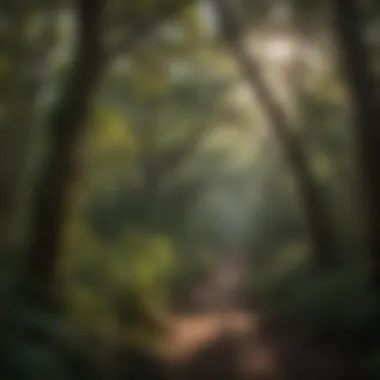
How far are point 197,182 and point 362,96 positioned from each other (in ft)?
1.65

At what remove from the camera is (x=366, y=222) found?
232cm

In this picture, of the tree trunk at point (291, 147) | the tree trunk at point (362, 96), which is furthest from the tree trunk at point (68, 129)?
the tree trunk at point (362, 96)

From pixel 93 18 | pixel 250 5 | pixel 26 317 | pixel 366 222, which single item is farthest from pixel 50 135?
pixel 366 222

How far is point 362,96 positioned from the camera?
236 centimetres

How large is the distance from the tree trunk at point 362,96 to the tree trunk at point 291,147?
0.13 meters

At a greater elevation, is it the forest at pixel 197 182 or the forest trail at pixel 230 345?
the forest at pixel 197 182

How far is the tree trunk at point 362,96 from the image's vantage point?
2336 millimetres

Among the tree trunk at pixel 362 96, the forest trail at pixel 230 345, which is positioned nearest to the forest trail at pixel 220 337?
the forest trail at pixel 230 345

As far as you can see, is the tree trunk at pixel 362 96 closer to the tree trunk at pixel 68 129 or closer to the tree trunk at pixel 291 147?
the tree trunk at pixel 291 147

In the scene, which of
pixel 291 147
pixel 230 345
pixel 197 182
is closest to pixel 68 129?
pixel 197 182

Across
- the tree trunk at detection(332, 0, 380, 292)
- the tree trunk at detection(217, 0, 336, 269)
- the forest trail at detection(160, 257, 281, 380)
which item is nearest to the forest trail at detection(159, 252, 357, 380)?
the forest trail at detection(160, 257, 281, 380)

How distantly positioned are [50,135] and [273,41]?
65 cm

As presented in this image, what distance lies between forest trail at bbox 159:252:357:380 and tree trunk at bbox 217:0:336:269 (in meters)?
0.23

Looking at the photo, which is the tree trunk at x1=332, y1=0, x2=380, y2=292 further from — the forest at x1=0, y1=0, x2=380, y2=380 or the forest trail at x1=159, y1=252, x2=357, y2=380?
the forest trail at x1=159, y1=252, x2=357, y2=380
